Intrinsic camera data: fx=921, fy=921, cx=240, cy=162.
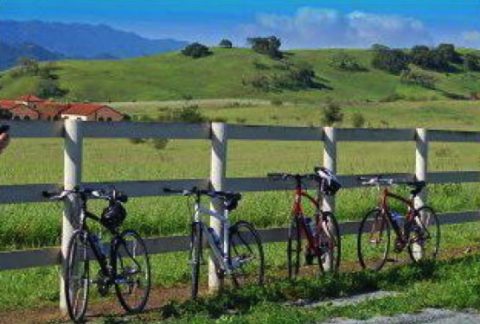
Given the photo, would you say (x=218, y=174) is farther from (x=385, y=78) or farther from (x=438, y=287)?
(x=385, y=78)

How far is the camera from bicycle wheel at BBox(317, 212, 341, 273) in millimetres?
9820

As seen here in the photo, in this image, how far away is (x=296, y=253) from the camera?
9.57 meters

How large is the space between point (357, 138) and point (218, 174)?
2.38m

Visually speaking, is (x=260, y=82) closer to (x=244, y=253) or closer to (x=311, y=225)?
(x=311, y=225)

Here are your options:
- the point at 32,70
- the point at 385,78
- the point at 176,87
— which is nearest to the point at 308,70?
the point at 385,78

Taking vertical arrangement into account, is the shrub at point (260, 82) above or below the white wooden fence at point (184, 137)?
above

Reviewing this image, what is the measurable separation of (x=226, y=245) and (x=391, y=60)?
183648mm

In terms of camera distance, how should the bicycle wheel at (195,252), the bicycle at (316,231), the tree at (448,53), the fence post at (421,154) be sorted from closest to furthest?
1. the bicycle wheel at (195,252)
2. the bicycle at (316,231)
3. the fence post at (421,154)
4. the tree at (448,53)

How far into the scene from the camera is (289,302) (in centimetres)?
833

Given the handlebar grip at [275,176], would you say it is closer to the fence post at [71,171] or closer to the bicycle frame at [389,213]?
the bicycle frame at [389,213]

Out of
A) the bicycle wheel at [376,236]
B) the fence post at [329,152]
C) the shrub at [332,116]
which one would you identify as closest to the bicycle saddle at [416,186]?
the bicycle wheel at [376,236]

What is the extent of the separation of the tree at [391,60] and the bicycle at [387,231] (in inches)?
7006

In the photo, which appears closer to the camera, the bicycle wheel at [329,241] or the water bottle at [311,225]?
the water bottle at [311,225]

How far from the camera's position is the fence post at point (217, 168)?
29.1 feet
